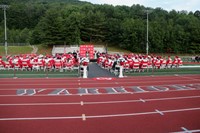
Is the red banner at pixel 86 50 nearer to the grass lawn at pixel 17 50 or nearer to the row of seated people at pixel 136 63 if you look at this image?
the row of seated people at pixel 136 63

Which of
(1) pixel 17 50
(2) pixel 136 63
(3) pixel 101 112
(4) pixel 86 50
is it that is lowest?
(3) pixel 101 112

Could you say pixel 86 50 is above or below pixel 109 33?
below

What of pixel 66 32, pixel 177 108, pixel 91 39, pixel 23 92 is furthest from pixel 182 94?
pixel 91 39

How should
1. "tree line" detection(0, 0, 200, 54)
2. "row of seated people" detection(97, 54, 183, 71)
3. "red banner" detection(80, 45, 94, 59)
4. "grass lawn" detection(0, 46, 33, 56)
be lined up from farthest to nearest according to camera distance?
1. "tree line" detection(0, 0, 200, 54)
2. "grass lawn" detection(0, 46, 33, 56)
3. "red banner" detection(80, 45, 94, 59)
4. "row of seated people" detection(97, 54, 183, 71)

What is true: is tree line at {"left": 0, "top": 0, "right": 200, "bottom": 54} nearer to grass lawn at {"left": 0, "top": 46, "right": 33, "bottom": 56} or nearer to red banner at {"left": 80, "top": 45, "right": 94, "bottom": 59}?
grass lawn at {"left": 0, "top": 46, "right": 33, "bottom": 56}

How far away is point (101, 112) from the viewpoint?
1001 centimetres

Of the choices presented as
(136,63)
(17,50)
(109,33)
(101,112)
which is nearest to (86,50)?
(136,63)

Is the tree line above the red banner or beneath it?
above

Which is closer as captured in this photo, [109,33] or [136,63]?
[136,63]

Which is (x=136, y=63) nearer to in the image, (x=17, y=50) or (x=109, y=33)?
(x=17, y=50)

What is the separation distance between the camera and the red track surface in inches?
317

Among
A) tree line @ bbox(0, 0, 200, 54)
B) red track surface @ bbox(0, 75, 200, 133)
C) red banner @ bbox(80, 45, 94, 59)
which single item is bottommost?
red track surface @ bbox(0, 75, 200, 133)

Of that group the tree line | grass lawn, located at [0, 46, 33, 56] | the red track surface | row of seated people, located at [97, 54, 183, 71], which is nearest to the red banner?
row of seated people, located at [97, 54, 183, 71]

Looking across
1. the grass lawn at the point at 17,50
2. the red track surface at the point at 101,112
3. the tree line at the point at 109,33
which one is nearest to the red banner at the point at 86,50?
Answer: the grass lawn at the point at 17,50
